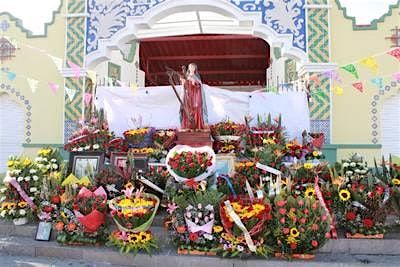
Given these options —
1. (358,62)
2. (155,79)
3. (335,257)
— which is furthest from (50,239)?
(155,79)

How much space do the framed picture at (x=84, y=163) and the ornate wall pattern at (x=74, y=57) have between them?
1935 millimetres

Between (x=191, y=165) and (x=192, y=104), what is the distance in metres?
2.41

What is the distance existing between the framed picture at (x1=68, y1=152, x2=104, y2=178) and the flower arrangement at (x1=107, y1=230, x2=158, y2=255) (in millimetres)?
2297

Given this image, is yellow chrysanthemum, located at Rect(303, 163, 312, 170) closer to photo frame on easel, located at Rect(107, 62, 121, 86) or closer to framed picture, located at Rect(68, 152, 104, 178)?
framed picture, located at Rect(68, 152, 104, 178)

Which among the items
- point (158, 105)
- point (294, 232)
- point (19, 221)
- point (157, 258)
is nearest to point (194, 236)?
point (157, 258)

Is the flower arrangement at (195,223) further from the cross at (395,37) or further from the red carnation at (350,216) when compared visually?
the cross at (395,37)

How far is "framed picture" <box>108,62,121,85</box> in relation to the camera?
10367mm

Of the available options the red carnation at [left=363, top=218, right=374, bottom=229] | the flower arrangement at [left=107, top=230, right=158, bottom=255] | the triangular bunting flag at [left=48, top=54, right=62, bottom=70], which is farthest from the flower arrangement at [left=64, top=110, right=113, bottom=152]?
the red carnation at [left=363, top=218, right=374, bottom=229]

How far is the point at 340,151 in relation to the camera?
8586 mm

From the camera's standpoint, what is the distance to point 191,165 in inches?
210

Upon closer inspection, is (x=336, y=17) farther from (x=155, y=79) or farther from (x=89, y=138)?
(x=155, y=79)

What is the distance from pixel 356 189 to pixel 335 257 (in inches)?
36.6

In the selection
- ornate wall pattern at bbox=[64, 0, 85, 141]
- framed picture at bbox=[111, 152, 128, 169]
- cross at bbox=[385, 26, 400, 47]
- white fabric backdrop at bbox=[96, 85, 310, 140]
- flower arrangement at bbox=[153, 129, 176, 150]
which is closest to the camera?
framed picture at bbox=[111, 152, 128, 169]

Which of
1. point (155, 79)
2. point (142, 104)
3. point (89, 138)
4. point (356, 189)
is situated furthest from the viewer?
point (155, 79)
